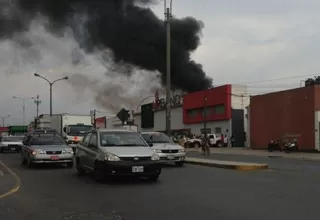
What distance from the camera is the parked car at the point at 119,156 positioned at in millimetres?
12438

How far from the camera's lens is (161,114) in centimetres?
6894

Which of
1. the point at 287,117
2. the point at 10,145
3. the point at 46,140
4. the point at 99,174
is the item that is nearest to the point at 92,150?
the point at 99,174

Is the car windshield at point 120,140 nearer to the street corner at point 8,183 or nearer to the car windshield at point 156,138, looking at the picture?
the street corner at point 8,183

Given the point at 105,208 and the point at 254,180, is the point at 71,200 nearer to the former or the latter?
the point at 105,208

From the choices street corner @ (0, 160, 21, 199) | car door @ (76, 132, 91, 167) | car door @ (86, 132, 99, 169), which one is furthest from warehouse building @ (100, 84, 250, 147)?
car door @ (86, 132, 99, 169)

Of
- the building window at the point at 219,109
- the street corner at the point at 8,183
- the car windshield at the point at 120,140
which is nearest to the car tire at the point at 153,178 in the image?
the car windshield at the point at 120,140

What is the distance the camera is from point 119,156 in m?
12.4

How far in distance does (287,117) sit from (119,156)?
99.2ft

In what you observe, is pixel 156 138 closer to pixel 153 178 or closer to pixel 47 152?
pixel 47 152

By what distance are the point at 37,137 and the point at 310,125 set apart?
2400cm

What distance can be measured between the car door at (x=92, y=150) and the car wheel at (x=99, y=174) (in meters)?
0.31

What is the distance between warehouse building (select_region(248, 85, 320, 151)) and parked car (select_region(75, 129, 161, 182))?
2565cm

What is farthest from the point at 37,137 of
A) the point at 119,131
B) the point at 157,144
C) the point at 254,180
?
the point at 254,180

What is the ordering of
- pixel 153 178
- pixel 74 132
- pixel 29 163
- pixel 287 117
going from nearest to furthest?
pixel 153 178, pixel 29 163, pixel 74 132, pixel 287 117
